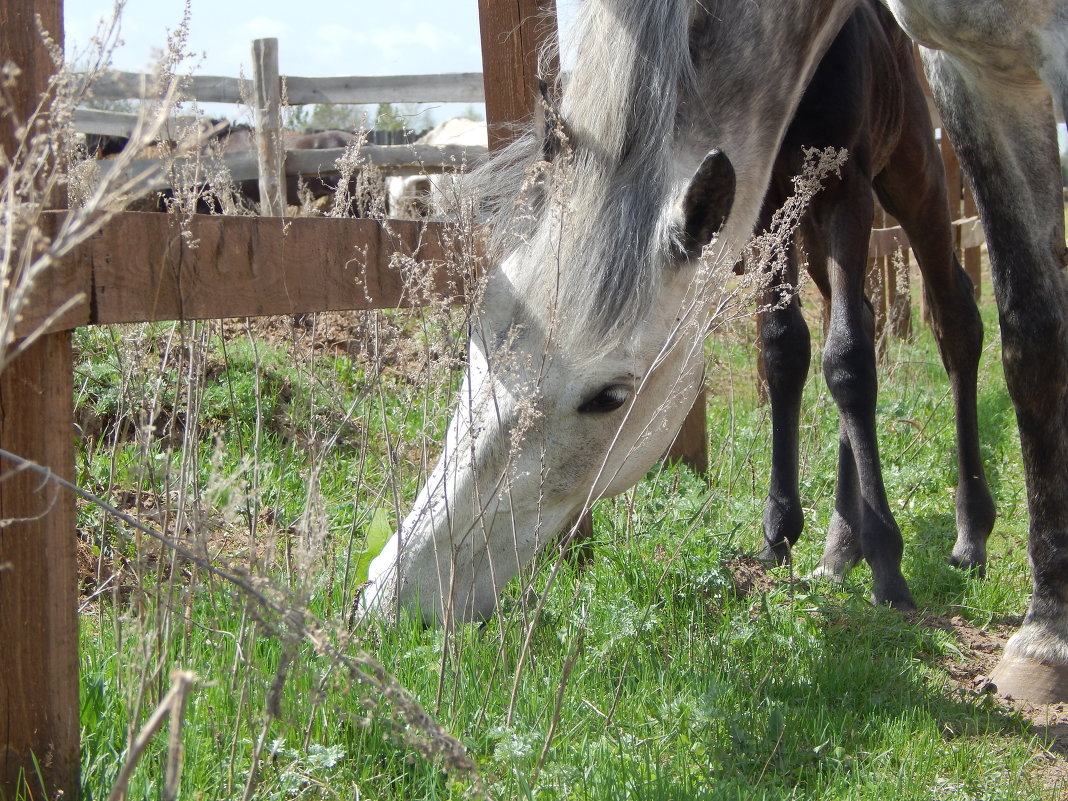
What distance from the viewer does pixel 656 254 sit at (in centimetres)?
246

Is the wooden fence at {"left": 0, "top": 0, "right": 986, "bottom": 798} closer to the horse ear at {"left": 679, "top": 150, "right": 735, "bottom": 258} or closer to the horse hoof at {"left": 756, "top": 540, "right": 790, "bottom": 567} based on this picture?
the horse ear at {"left": 679, "top": 150, "right": 735, "bottom": 258}

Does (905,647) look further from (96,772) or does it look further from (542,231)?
(96,772)

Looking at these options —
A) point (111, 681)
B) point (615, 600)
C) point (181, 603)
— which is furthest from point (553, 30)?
point (111, 681)

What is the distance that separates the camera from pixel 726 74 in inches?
108

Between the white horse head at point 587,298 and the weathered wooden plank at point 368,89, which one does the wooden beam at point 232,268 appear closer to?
the white horse head at point 587,298

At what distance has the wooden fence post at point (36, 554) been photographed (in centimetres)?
149

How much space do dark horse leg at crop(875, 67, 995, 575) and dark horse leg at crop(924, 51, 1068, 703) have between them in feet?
3.27

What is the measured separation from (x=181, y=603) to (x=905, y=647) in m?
1.91

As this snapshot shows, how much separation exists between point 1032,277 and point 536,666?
5.84 feet

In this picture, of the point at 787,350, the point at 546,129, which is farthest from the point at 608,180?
the point at 787,350

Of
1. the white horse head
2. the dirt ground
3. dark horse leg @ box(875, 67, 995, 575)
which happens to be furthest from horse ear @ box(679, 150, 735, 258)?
dark horse leg @ box(875, 67, 995, 575)

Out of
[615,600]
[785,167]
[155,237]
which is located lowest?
[615,600]

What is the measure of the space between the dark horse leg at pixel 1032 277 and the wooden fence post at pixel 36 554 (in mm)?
2278

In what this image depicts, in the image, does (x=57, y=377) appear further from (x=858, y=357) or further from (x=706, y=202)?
(x=858, y=357)
